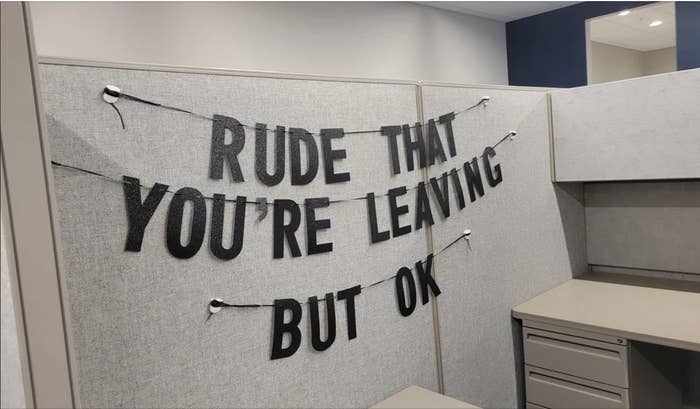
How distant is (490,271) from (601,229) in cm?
83

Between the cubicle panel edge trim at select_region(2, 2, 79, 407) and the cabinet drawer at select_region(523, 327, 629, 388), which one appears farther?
the cabinet drawer at select_region(523, 327, 629, 388)

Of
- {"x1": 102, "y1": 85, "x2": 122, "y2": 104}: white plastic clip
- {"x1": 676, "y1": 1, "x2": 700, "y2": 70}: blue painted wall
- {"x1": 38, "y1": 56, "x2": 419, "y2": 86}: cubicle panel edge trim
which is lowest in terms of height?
{"x1": 102, "y1": 85, "x2": 122, "y2": 104}: white plastic clip

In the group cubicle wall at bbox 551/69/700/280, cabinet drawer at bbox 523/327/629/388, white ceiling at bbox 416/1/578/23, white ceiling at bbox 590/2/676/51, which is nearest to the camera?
cabinet drawer at bbox 523/327/629/388

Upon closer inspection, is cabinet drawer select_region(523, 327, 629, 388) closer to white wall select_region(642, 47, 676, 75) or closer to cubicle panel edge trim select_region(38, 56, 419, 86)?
cubicle panel edge trim select_region(38, 56, 419, 86)

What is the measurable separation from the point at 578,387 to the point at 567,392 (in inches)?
2.1

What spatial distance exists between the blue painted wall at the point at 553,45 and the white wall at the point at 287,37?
0.52 feet

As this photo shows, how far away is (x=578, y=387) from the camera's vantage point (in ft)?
6.46

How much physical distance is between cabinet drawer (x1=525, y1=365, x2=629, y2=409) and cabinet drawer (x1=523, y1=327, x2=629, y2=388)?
27mm

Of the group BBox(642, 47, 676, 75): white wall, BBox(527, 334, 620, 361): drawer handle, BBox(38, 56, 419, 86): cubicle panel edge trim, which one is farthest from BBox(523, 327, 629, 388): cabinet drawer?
BBox(642, 47, 676, 75): white wall

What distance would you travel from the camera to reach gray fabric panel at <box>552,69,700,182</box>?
1946 millimetres

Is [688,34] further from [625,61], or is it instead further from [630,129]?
[625,61]

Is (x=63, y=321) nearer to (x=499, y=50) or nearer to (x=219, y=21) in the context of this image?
(x=219, y=21)

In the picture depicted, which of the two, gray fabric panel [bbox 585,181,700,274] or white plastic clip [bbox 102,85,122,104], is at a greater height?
white plastic clip [bbox 102,85,122,104]

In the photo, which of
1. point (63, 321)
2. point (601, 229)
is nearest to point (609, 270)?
point (601, 229)
